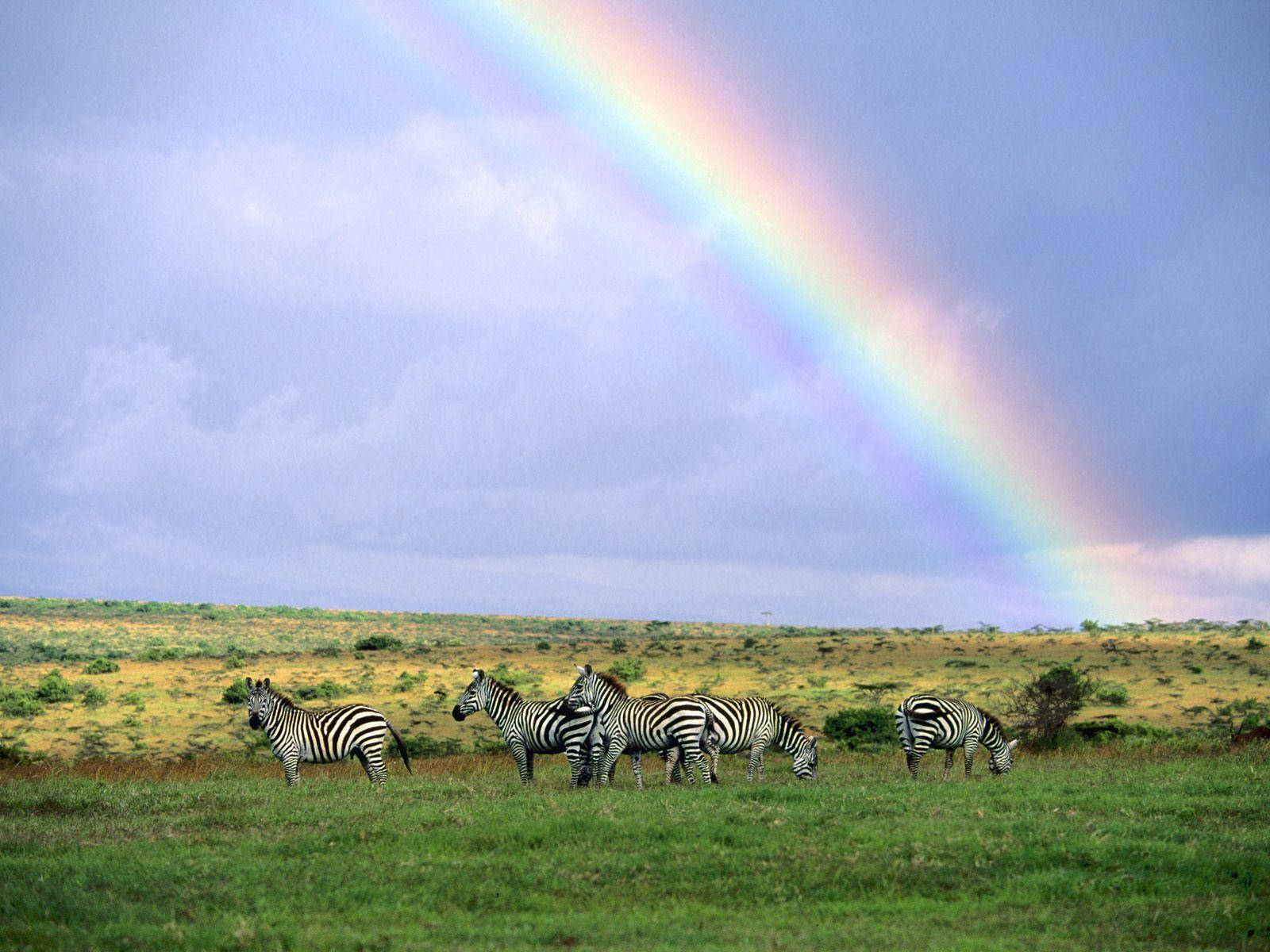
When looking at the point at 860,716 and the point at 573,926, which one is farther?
the point at 860,716

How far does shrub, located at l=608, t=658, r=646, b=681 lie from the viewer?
58778 millimetres

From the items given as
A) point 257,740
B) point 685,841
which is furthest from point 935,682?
point 685,841

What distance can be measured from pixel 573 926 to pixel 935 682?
155 feet

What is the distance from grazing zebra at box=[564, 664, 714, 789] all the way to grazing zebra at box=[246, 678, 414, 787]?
4894mm

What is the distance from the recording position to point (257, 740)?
40781mm

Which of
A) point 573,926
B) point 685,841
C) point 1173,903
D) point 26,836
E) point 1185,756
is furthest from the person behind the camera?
point 1185,756

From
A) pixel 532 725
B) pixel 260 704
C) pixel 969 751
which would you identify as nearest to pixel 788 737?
pixel 969 751

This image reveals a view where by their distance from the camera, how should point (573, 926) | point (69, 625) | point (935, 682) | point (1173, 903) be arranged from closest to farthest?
1. point (573, 926)
2. point (1173, 903)
3. point (935, 682)
4. point (69, 625)

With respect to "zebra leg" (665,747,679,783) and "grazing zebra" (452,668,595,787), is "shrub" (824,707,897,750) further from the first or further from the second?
"grazing zebra" (452,668,595,787)

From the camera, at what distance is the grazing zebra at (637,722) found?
24.2m

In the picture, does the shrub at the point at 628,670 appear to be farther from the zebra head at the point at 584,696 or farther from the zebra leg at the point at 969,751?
the zebra head at the point at 584,696

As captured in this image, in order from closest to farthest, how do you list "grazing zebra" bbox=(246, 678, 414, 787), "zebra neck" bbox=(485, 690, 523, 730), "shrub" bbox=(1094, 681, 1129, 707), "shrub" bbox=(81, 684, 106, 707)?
"grazing zebra" bbox=(246, 678, 414, 787)
"zebra neck" bbox=(485, 690, 523, 730)
"shrub" bbox=(1094, 681, 1129, 707)
"shrub" bbox=(81, 684, 106, 707)

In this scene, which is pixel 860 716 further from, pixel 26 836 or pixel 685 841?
pixel 26 836

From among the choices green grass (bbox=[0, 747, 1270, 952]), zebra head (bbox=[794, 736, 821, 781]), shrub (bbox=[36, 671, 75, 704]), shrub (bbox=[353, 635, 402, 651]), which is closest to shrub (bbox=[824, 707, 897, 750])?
zebra head (bbox=[794, 736, 821, 781])
